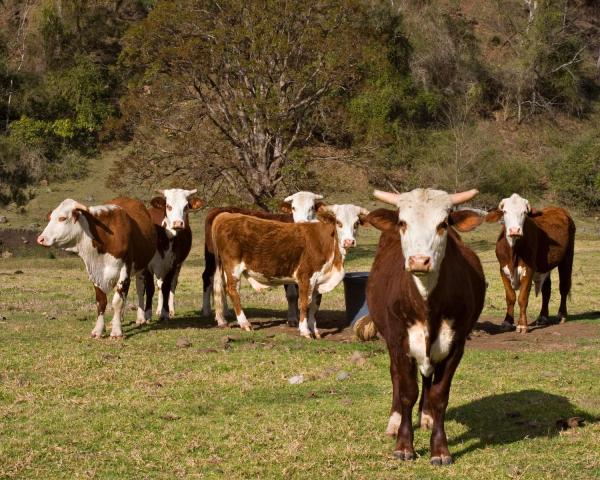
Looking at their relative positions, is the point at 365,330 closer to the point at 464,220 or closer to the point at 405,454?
the point at 405,454

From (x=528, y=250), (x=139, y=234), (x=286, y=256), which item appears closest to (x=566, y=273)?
(x=528, y=250)

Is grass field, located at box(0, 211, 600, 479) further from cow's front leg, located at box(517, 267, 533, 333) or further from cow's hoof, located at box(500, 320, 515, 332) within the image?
cow's hoof, located at box(500, 320, 515, 332)

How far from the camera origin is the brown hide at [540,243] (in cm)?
1534

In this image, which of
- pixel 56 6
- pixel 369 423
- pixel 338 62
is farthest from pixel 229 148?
pixel 56 6

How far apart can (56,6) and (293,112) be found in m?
42.4

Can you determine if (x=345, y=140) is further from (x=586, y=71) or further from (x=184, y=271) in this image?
(x=586, y=71)

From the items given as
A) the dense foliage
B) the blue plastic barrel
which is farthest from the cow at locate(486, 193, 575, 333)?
the dense foliage

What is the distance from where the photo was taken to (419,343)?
707 cm

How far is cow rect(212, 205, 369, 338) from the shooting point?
558 inches

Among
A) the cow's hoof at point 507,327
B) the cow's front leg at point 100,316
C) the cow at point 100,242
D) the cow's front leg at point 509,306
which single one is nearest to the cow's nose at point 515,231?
the cow's front leg at point 509,306

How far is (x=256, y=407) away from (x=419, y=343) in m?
2.53

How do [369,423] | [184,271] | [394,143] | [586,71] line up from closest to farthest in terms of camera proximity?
[369,423]
[184,271]
[394,143]
[586,71]

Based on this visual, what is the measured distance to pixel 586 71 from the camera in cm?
7144

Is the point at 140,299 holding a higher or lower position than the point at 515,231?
lower
